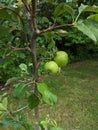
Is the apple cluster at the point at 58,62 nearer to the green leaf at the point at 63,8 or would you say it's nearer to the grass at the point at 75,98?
the green leaf at the point at 63,8

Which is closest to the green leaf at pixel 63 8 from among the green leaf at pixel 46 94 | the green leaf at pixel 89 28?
the green leaf at pixel 89 28

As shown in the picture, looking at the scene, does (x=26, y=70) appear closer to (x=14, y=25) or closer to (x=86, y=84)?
(x=14, y=25)

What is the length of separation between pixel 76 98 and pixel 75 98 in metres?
0.02

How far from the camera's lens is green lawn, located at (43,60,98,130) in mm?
5082

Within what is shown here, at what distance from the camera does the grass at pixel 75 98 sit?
508 cm

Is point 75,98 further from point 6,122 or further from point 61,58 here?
point 61,58

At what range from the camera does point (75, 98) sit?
6086 millimetres

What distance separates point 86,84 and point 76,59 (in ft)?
7.97

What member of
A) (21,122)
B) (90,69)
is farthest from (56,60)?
(90,69)

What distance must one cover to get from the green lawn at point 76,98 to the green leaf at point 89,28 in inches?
149

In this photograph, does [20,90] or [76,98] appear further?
[76,98]

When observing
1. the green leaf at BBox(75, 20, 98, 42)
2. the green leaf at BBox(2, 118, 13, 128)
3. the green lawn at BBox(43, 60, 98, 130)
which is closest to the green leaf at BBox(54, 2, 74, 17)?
the green leaf at BBox(75, 20, 98, 42)

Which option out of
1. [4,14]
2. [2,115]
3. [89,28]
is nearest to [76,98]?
[2,115]

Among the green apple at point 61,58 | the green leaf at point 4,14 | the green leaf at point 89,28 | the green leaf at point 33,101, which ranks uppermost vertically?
the green leaf at point 4,14
